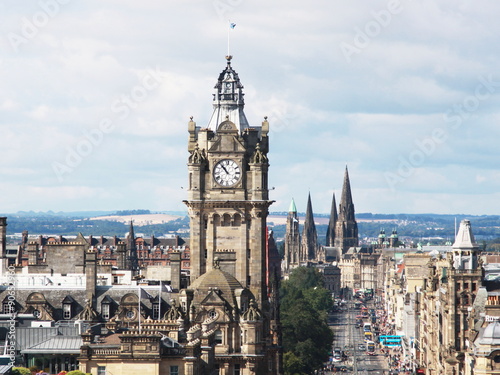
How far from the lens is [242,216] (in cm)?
15175

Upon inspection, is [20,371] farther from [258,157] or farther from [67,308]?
[258,157]

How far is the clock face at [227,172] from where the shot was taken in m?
152

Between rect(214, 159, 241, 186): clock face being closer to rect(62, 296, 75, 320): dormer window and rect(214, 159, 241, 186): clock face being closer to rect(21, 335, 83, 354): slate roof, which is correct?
rect(62, 296, 75, 320): dormer window

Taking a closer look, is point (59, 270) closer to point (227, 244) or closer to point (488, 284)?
point (227, 244)

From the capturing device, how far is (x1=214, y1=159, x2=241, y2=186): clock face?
15200 cm

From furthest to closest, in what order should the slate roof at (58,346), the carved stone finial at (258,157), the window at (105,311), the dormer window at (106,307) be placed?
the carved stone finial at (258,157) → the dormer window at (106,307) → the window at (105,311) → the slate roof at (58,346)

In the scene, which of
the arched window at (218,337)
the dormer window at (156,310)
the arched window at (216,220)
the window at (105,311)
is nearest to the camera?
the arched window at (218,337)

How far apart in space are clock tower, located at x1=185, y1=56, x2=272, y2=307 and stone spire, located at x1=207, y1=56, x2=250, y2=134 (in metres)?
3.36

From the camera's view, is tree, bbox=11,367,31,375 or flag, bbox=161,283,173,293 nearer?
tree, bbox=11,367,31,375

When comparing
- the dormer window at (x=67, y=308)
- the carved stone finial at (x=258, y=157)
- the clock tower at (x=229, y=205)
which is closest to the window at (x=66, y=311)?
the dormer window at (x=67, y=308)

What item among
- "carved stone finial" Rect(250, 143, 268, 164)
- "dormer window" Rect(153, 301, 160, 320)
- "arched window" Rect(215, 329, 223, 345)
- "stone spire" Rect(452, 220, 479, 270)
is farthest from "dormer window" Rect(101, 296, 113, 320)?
"stone spire" Rect(452, 220, 479, 270)

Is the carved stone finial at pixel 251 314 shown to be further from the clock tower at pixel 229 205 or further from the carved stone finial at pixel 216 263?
the clock tower at pixel 229 205

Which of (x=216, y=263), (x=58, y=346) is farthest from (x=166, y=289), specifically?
(x=58, y=346)

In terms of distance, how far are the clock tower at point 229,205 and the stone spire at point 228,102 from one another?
3.36m
